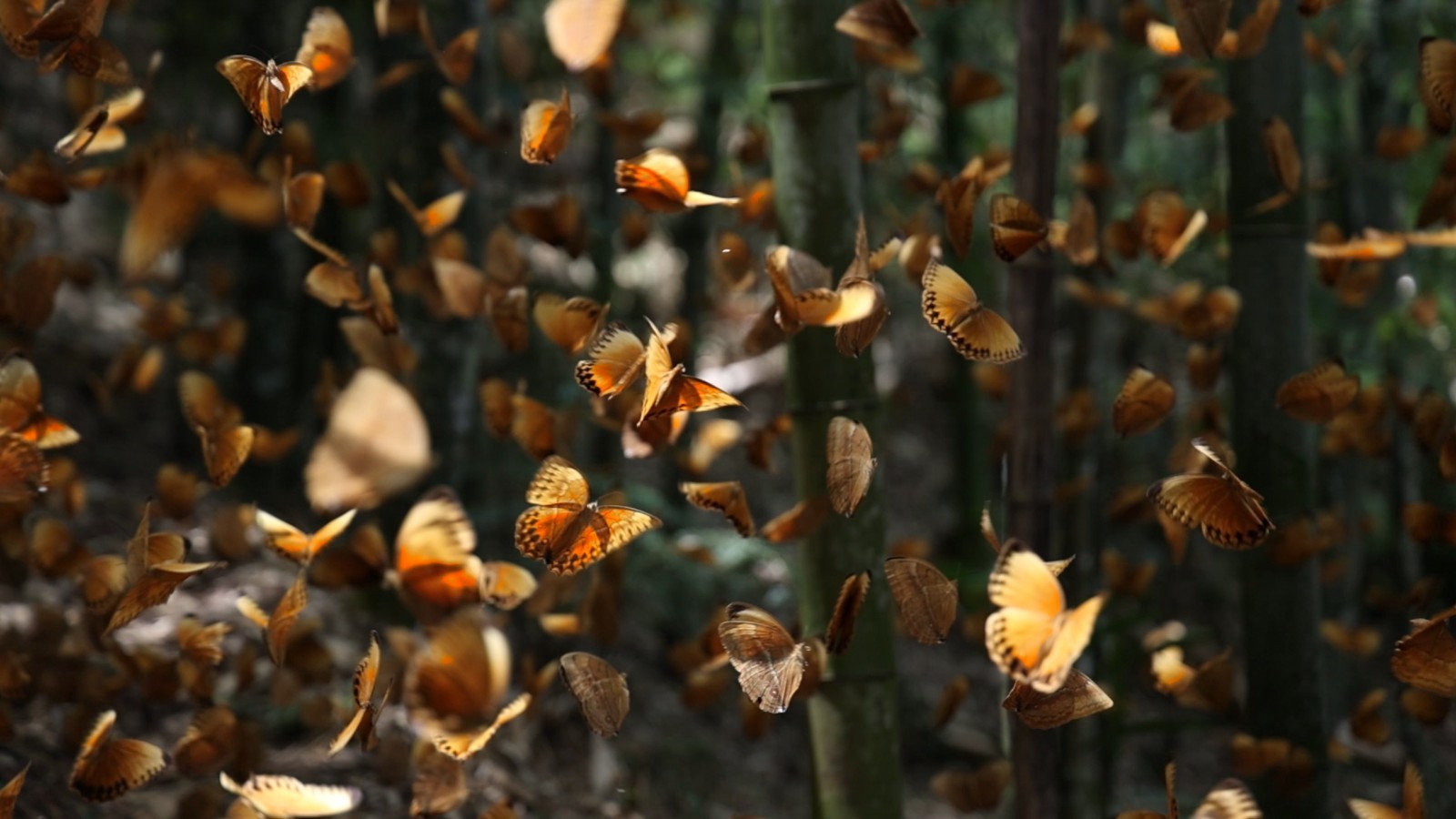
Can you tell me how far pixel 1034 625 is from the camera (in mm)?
1267

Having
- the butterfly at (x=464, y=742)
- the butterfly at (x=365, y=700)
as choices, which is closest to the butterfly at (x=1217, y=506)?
the butterfly at (x=464, y=742)

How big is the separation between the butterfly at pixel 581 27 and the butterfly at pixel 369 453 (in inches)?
17.6

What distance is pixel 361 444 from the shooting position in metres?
1.40

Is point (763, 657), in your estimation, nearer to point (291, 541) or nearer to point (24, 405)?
point (291, 541)

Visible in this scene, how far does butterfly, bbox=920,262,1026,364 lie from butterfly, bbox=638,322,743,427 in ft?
0.83

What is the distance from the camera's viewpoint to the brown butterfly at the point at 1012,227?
1521mm

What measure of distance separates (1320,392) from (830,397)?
691 mm

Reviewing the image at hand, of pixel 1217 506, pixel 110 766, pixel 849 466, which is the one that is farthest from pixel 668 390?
pixel 110 766

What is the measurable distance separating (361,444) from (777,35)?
844 millimetres

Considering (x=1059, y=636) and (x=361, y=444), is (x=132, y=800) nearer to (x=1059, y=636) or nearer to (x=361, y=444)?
(x=361, y=444)

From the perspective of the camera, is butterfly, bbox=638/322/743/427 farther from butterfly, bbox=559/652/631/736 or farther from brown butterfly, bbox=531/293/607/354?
butterfly, bbox=559/652/631/736

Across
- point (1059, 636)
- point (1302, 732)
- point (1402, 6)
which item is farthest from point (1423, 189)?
point (1059, 636)

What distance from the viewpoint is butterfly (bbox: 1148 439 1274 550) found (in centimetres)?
143

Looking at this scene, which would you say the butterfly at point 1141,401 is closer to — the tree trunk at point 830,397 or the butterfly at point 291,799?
the tree trunk at point 830,397
